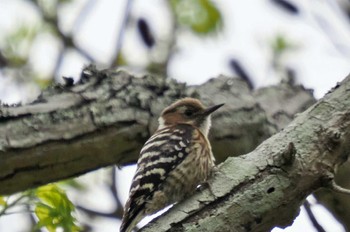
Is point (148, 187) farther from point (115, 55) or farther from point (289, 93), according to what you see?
point (289, 93)

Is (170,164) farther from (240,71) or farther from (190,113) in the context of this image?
(240,71)

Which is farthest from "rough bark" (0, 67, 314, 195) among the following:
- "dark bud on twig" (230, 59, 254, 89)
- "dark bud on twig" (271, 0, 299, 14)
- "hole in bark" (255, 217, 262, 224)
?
"hole in bark" (255, 217, 262, 224)

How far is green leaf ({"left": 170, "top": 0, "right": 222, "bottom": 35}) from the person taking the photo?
7723 millimetres

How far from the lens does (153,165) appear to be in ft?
18.6

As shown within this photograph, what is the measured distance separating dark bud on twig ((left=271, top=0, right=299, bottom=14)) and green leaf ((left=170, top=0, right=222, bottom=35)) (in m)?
1.06

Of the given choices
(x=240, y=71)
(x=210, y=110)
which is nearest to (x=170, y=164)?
(x=210, y=110)

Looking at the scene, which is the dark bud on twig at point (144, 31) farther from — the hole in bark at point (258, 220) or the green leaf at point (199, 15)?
the hole in bark at point (258, 220)

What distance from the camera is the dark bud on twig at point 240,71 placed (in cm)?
772

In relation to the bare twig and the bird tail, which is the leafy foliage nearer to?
the bird tail

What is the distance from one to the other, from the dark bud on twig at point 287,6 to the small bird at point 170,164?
104 cm

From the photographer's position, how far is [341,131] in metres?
4.29

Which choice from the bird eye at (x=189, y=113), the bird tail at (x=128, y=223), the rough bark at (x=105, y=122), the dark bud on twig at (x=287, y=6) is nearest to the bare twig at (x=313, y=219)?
the bird tail at (x=128, y=223)

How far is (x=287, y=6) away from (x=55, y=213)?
2929 millimetres

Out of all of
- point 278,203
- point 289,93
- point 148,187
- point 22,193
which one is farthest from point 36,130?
point 289,93
